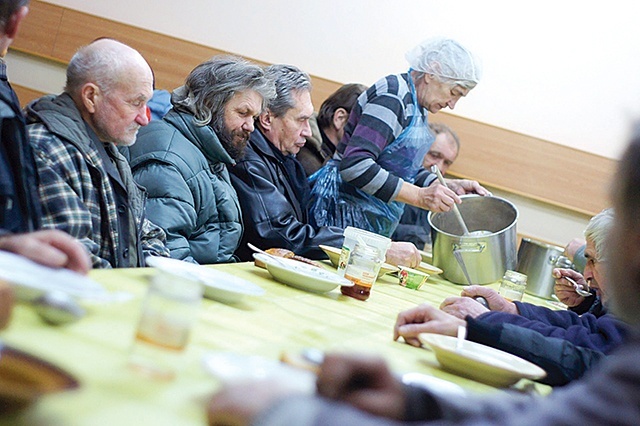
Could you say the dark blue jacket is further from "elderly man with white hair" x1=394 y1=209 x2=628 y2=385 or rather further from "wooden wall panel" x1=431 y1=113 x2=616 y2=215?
"wooden wall panel" x1=431 y1=113 x2=616 y2=215

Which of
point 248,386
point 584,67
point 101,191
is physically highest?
point 584,67

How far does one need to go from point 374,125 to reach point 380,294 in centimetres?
119

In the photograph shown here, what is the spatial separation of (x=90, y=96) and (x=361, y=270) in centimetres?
92

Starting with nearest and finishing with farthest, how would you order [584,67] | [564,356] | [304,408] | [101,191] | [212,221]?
[304,408]
[564,356]
[101,191]
[212,221]
[584,67]

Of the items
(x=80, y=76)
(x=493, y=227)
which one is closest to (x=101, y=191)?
(x=80, y=76)

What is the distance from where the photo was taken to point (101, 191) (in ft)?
7.12

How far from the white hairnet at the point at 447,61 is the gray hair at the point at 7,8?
230 centimetres

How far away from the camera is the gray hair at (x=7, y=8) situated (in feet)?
5.51

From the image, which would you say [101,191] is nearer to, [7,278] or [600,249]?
[7,278]

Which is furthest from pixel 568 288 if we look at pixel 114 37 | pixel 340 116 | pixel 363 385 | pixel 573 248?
pixel 114 37

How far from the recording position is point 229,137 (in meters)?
3.24

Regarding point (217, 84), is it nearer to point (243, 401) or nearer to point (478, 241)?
point (478, 241)

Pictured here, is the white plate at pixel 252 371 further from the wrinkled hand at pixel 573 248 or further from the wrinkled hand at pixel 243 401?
the wrinkled hand at pixel 573 248

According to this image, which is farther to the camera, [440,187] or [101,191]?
[440,187]
